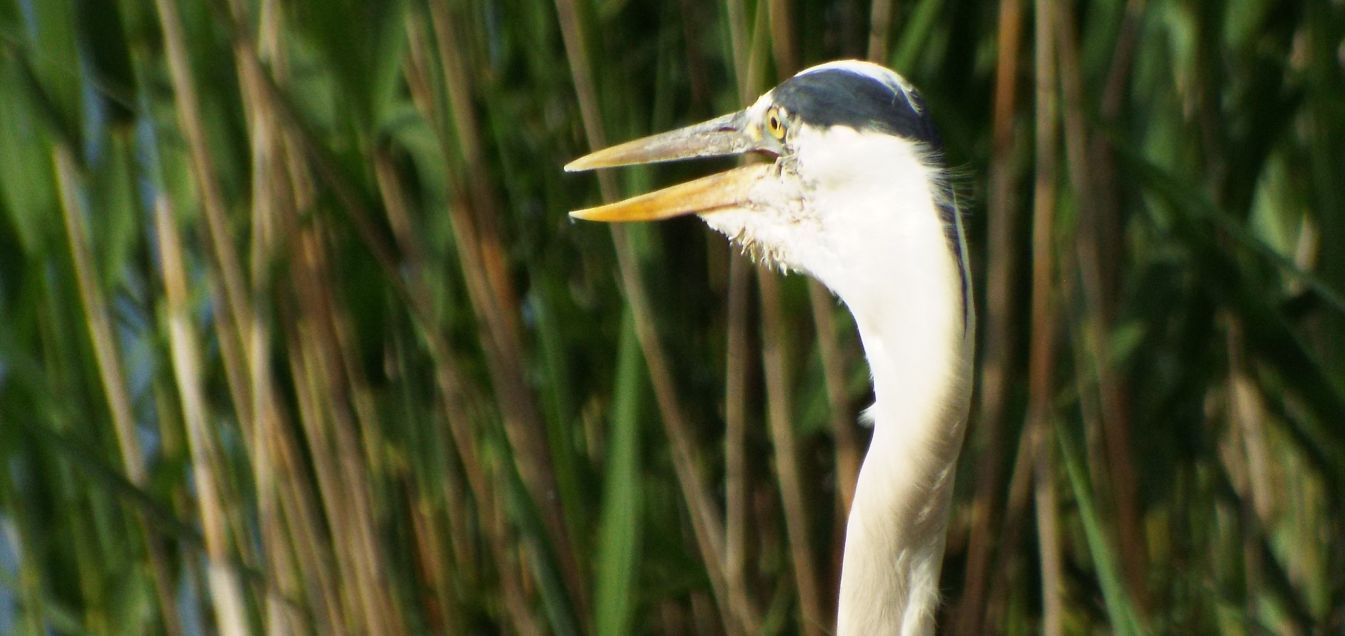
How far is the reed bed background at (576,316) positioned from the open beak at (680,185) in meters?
0.04

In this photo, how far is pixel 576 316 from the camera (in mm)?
1376

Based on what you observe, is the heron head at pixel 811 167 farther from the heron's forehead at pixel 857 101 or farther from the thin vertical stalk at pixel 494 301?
the thin vertical stalk at pixel 494 301

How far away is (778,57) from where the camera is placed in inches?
50.7

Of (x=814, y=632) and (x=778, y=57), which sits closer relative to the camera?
(x=778, y=57)

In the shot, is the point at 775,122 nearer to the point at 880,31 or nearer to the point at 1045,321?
the point at 880,31

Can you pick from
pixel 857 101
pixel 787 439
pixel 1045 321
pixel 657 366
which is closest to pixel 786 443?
pixel 787 439

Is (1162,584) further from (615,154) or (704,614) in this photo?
(615,154)

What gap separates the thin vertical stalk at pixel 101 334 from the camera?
1.42 meters

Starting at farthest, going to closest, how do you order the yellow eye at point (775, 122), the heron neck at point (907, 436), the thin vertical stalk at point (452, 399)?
the thin vertical stalk at point (452, 399) < the yellow eye at point (775, 122) < the heron neck at point (907, 436)

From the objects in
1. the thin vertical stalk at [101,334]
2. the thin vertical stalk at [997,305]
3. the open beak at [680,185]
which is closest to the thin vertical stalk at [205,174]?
the thin vertical stalk at [101,334]

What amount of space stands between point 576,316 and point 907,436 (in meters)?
0.43

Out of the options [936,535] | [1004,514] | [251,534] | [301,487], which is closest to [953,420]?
[936,535]

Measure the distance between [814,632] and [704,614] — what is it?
0.63ft

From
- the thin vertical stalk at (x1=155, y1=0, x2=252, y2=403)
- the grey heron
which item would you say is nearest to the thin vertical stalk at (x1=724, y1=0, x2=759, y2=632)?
the grey heron
